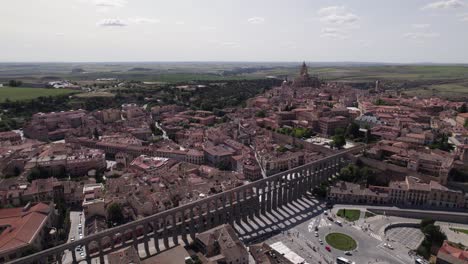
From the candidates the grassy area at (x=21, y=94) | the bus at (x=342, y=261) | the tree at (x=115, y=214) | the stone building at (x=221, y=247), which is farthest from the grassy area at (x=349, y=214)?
the grassy area at (x=21, y=94)

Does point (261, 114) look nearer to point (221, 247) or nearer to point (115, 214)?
point (115, 214)

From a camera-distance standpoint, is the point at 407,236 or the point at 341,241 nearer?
the point at 341,241

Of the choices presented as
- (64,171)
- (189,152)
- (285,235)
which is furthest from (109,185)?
(285,235)

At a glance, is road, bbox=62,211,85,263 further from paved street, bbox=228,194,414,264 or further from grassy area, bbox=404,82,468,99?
grassy area, bbox=404,82,468,99

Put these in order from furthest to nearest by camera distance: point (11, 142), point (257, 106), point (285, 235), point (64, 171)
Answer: point (257, 106), point (11, 142), point (64, 171), point (285, 235)

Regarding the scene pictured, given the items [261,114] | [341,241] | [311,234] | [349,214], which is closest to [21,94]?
[261,114]

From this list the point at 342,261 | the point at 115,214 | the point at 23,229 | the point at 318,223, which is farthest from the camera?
the point at 318,223

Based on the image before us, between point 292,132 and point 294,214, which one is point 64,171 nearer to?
point 294,214
